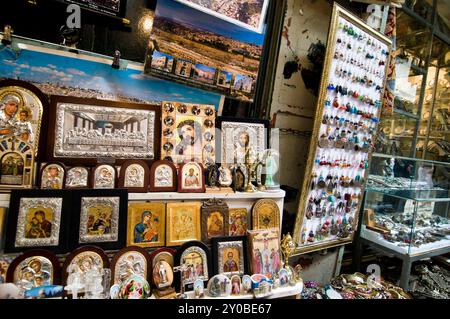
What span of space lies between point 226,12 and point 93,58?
844mm

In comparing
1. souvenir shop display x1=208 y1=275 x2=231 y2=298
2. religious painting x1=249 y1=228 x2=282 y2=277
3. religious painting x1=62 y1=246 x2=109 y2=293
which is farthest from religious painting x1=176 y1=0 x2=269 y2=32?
souvenir shop display x1=208 y1=275 x2=231 y2=298

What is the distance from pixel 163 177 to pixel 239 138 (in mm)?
542

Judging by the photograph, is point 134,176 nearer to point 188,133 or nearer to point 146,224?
point 146,224

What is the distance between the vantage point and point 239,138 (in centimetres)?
159

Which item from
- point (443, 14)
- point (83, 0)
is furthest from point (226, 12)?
point (443, 14)

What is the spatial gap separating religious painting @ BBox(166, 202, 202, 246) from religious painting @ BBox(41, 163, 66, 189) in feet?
1.73

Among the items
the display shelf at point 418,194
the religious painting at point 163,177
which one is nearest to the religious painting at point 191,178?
the religious painting at point 163,177

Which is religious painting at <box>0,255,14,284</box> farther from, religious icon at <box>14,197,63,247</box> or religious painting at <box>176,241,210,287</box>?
religious painting at <box>176,241,210,287</box>

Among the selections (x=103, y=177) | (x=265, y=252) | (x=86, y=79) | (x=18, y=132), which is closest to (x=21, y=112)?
(x=18, y=132)

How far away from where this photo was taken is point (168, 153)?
141cm

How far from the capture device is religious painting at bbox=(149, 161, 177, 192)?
1.33 meters

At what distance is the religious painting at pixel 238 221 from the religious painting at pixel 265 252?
0.07 m

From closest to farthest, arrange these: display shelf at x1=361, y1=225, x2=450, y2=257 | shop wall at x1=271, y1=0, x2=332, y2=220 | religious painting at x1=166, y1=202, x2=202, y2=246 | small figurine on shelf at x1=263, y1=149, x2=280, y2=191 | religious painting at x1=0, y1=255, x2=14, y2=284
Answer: religious painting at x1=0, y1=255, x2=14, y2=284, religious painting at x1=166, y1=202, x2=202, y2=246, small figurine on shelf at x1=263, y1=149, x2=280, y2=191, shop wall at x1=271, y1=0, x2=332, y2=220, display shelf at x1=361, y1=225, x2=450, y2=257

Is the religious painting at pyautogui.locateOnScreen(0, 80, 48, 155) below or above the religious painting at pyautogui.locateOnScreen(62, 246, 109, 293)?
above
